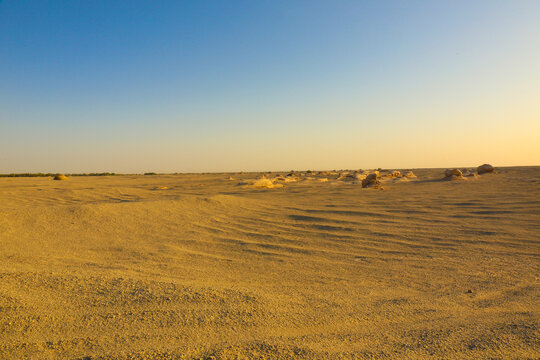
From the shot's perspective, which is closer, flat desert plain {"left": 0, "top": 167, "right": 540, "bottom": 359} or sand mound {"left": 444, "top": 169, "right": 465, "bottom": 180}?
flat desert plain {"left": 0, "top": 167, "right": 540, "bottom": 359}

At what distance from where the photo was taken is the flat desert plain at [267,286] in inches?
53.6

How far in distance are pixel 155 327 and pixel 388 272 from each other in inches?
67.3

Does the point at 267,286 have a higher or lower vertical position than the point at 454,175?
Answer: lower

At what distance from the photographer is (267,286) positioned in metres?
2.15

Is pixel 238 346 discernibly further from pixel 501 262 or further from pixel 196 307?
pixel 501 262

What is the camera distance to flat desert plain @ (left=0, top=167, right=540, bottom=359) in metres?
1.36

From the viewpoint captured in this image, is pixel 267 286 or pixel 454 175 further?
pixel 454 175

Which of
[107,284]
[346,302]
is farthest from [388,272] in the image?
[107,284]

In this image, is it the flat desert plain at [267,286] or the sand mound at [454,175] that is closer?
the flat desert plain at [267,286]

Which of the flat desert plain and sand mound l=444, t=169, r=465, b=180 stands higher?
sand mound l=444, t=169, r=465, b=180

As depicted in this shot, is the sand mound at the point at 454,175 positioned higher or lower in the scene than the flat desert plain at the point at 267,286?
higher

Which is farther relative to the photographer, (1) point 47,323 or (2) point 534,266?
(2) point 534,266

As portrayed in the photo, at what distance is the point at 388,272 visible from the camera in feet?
8.14

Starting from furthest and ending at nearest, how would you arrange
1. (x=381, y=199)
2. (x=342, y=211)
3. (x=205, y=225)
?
1. (x=381, y=199)
2. (x=342, y=211)
3. (x=205, y=225)
